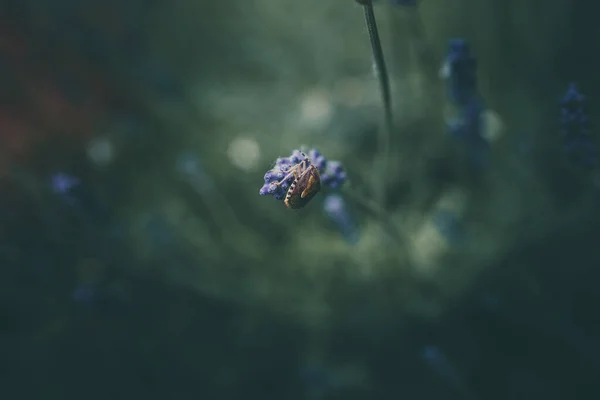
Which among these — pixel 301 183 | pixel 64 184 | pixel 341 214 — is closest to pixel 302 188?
pixel 301 183

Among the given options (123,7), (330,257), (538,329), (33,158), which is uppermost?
(123,7)

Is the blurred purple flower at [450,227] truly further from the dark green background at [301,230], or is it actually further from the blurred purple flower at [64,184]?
the blurred purple flower at [64,184]

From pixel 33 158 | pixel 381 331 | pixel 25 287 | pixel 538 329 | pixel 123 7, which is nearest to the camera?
pixel 538 329

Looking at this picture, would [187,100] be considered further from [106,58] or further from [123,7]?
[123,7]

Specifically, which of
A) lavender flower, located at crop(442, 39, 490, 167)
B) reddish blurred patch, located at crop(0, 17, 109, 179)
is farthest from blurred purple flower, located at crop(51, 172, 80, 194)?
lavender flower, located at crop(442, 39, 490, 167)

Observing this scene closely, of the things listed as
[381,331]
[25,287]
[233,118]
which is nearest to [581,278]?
[381,331]

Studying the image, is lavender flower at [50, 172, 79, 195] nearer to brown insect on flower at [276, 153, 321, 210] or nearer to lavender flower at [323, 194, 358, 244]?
lavender flower at [323, 194, 358, 244]

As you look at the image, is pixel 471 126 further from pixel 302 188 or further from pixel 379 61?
pixel 302 188

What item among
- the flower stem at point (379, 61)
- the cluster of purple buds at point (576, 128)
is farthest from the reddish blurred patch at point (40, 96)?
the cluster of purple buds at point (576, 128)
